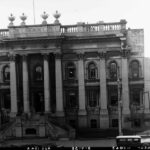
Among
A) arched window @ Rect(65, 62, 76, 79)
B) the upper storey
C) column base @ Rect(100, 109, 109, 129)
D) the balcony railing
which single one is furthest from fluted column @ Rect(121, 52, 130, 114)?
the balcony railing

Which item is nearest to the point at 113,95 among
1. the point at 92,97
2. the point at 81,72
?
the point at 92,97

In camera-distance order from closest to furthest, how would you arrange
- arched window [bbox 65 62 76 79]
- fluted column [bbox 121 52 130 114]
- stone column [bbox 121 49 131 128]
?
stone column [bbox 121 49 131 128] → fluted column [bbox 121 52 130 114] → arched window [bbox 65 62 76 79]

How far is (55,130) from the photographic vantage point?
161 ft

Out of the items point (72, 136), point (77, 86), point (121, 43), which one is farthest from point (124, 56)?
point (72, 136)

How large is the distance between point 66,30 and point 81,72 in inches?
213

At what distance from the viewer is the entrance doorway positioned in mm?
53594

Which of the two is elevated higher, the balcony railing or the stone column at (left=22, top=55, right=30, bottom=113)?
the balcony railing

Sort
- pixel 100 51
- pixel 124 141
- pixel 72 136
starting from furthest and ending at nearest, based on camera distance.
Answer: pixel 100 51, pixel 72 136, pixel 124 141

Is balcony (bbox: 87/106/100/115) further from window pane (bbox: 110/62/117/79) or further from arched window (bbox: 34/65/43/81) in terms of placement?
arched window (bbox: 34/65/43/81)

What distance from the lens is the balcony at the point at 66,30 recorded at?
5191 centimetres

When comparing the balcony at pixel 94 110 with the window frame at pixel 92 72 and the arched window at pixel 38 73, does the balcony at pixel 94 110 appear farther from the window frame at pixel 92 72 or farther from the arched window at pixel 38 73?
the arched window at pixel 38 73

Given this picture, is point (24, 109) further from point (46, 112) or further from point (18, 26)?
point (18, 26)

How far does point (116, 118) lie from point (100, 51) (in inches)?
319

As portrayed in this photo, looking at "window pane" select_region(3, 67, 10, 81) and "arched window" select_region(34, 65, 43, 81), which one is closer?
"arched window" select_region(34, 65, 43, 81)
